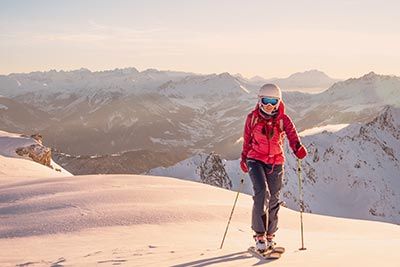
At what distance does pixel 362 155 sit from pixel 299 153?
158406 mm

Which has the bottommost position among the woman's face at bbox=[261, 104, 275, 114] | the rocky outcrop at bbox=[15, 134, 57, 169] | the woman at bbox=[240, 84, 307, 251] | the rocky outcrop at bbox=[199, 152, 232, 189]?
the rocky outcrop at bbox=[199, 152, 232, 189]

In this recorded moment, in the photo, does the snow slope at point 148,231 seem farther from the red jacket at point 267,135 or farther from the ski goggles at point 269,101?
the ski goggles at point 269,101

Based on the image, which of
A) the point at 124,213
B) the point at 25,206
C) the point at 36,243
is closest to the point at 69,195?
the point at 25,206

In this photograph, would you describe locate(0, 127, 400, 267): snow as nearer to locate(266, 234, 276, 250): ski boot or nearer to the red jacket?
locate(266, 234, 276, 250): ski boot

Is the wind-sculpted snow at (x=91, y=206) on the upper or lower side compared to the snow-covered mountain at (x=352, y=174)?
upper

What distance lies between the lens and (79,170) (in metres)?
137

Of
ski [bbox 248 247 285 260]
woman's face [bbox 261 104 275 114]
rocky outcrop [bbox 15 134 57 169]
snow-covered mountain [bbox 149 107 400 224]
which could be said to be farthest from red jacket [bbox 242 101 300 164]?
snow-covered mountain [bbox 149 107 400 224]

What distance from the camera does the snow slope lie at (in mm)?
7188

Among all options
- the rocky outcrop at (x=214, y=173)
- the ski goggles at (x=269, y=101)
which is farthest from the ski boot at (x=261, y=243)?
the rocky outcrop at (x=214, y=173)

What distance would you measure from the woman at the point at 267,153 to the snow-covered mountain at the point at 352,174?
107 meters

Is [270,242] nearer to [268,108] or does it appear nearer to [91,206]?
[268,108]

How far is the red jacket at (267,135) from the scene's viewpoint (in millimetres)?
8047

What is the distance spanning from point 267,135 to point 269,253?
196cm

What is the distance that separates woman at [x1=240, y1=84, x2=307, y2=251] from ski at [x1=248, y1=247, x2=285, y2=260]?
0.99ft
